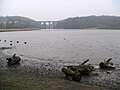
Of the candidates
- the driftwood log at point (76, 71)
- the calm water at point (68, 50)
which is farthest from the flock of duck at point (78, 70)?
the calm water at point (68, 50)

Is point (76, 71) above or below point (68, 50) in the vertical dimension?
above

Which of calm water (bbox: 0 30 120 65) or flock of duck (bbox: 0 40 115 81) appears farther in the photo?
calm water (bbox: 0 30 120 65)

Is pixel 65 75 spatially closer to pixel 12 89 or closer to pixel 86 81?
pixel 86 81

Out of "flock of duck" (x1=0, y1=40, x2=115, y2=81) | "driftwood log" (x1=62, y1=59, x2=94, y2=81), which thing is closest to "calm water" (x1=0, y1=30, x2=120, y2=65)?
"flock of duck" (x1=0, y1=40, x2=115, y2=81)

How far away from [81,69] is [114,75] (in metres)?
3.86

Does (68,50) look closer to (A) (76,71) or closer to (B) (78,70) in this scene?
(B) (78,70)

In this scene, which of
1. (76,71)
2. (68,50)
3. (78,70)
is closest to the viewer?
(76,71)

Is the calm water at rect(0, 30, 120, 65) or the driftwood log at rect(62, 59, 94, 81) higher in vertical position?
the driftwood log at rect(62, 59, 94, 81)

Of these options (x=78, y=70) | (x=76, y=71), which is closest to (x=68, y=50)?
(x=78, y=70)

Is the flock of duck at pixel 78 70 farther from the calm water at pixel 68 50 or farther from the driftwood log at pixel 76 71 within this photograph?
the calm water at pixel 68 50

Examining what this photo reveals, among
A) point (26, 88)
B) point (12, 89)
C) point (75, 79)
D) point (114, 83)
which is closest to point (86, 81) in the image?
point (75, 79)

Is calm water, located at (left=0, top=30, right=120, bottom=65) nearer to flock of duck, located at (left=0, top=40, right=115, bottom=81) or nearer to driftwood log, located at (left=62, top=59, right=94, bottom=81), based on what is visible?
flock of duck, located at (left=0, top=40, right=115, bottom=81)

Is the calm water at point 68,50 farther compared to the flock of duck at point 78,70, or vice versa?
the calm water at point 68,50

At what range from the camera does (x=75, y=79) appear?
835 inches
